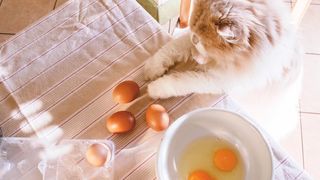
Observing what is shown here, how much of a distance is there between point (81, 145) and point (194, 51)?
1.13 feet

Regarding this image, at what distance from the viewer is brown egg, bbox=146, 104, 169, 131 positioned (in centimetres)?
74

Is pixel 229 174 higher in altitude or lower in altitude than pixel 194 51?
lower

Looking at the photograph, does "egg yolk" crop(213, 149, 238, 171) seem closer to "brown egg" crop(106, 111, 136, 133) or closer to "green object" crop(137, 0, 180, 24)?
"brown egg" crop(106, 111, 136, 133)

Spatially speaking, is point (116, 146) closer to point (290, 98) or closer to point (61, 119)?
point (61, 119)

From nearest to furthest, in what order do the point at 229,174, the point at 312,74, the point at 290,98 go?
the point at 229,174 → the point at 290,98 → the point at 312,74

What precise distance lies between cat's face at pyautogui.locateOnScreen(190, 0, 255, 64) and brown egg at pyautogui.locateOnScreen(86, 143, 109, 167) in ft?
1.03

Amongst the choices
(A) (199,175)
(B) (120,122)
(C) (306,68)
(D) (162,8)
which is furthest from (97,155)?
(C) (306,68)

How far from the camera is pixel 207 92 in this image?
0.81 m

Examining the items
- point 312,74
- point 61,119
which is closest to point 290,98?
point 61,119

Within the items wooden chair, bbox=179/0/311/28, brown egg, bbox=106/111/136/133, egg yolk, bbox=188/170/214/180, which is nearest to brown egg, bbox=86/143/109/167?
brown egg, bbox=106/111/136/133

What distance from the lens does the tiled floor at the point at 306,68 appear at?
52.1 inches

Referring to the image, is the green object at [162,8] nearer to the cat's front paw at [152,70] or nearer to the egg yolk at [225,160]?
the cat's front paw at [152,70]

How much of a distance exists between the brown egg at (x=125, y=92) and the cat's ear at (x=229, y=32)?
0.78 feet

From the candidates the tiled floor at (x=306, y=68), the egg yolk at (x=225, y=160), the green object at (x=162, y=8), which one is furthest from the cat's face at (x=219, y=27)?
the green object at (x=162, y=8)
